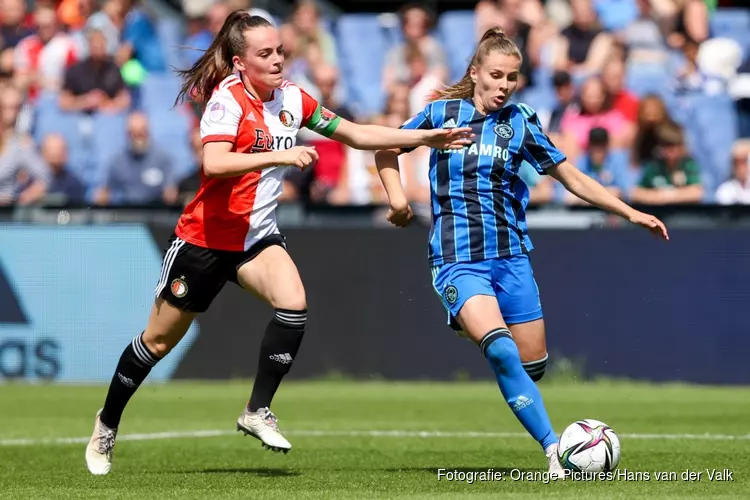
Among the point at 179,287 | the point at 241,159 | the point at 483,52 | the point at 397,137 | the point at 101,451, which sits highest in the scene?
the point at 483,52

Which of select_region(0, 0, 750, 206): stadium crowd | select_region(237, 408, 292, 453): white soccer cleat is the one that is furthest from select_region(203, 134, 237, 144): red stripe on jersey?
select_region(0, 0, 750, 206): stadium crowd

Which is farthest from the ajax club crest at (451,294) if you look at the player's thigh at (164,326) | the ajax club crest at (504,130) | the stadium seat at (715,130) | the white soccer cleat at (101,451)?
the stadium seat at (715,130)

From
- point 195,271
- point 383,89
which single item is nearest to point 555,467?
point 195,271

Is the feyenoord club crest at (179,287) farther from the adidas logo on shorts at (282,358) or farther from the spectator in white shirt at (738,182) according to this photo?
the spectator in white shirt at (738,182)

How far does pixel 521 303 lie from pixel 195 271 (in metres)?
1.72

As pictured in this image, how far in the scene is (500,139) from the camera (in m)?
7.08

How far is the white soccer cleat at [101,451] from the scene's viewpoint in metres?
7.12

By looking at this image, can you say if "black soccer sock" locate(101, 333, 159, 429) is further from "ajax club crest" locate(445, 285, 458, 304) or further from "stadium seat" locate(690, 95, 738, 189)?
"stadium seat" locate(690, 95, 738, 189)

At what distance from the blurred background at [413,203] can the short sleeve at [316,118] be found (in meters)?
3.69

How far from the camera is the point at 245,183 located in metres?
7.08

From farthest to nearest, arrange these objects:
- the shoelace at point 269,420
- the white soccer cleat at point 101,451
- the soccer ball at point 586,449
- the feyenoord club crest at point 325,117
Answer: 1. the feyenoord club crest at point 325,117
2. the white soccer cleat at point 101,451
3. the shoelace at point 269,420
4. the soccer ball at point 586,449

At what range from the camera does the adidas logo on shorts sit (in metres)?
Answer: 7.00

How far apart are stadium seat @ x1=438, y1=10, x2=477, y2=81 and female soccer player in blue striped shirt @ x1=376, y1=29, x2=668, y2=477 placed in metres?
9.65

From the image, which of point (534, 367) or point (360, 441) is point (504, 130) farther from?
point (360, 441)
